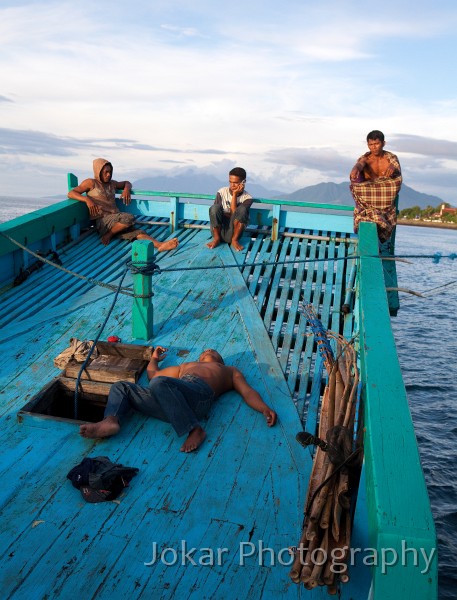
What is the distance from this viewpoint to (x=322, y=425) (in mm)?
3611

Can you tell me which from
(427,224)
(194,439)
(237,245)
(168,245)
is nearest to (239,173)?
(237,245)

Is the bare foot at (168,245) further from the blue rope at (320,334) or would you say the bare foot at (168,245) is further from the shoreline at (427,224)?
the shoreline at (427,224)

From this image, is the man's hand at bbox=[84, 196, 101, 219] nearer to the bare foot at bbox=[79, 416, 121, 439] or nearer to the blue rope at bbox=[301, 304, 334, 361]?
the blue rope at bbox=[301, 304, 334, 361]

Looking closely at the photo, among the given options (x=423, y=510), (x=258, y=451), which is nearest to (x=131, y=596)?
(x=258, y=451)

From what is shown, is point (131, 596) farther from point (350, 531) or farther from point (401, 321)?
point (401, 321)

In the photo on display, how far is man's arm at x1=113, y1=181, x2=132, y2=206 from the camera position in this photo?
8.45 metres

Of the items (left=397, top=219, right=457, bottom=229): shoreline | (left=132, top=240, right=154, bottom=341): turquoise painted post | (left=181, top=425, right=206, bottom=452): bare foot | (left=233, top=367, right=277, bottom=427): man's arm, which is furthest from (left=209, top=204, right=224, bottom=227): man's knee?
(left=397, top=219, right=457, bottom=229): shoreline

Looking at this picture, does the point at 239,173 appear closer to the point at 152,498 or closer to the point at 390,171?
the point at 390,171

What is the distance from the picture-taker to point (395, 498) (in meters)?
1.75

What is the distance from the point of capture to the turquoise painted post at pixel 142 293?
5242 mm

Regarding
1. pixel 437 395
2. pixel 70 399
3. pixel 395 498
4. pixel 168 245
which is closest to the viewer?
pixel 395 498

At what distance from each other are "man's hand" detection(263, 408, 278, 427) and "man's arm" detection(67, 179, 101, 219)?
5.26 m

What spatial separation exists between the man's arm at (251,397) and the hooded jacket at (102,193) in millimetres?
4748

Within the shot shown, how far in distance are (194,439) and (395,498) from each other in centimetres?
228
